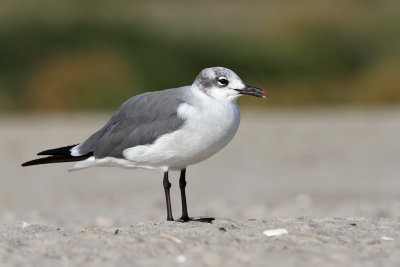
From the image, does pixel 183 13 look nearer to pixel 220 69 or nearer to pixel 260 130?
pixel 260 130

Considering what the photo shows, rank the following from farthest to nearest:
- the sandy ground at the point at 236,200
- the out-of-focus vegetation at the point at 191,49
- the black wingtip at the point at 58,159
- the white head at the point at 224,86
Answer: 1. the out-of-focus vegetation at the point at 191,49
2. the black wingtip at the point at 58,159
3. the white head at the point at 224,86
4. the sandy ground at the point at 236,200

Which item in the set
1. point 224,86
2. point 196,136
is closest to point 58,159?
point 196,136

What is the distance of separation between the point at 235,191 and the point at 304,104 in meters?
7.90


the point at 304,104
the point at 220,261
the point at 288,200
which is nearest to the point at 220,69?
the point at 220,261

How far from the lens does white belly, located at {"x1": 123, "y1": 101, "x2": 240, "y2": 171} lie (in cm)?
492

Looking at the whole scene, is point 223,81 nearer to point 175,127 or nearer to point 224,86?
point 224,86

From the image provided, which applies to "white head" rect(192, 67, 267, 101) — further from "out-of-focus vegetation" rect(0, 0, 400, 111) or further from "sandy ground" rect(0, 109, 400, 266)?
"out-of-focus vegetation" rect(0, 0, 400, 111)

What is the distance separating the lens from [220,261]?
13.0ft

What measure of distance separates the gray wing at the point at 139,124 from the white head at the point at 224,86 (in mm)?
210

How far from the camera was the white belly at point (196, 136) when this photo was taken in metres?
4.92

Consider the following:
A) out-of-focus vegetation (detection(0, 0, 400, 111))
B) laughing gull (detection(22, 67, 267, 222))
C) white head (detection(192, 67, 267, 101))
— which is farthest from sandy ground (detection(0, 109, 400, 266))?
out-of-focus vegetation (detection(0, 0, 400, 111))

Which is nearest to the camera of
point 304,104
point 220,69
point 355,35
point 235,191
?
point 220,69

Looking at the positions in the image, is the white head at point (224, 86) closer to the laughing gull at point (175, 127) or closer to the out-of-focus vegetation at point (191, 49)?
the laughing gull at point (175, 127)

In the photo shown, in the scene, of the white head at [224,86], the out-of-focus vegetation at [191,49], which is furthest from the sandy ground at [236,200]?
the out-of-focus vegetation at [191,49]
